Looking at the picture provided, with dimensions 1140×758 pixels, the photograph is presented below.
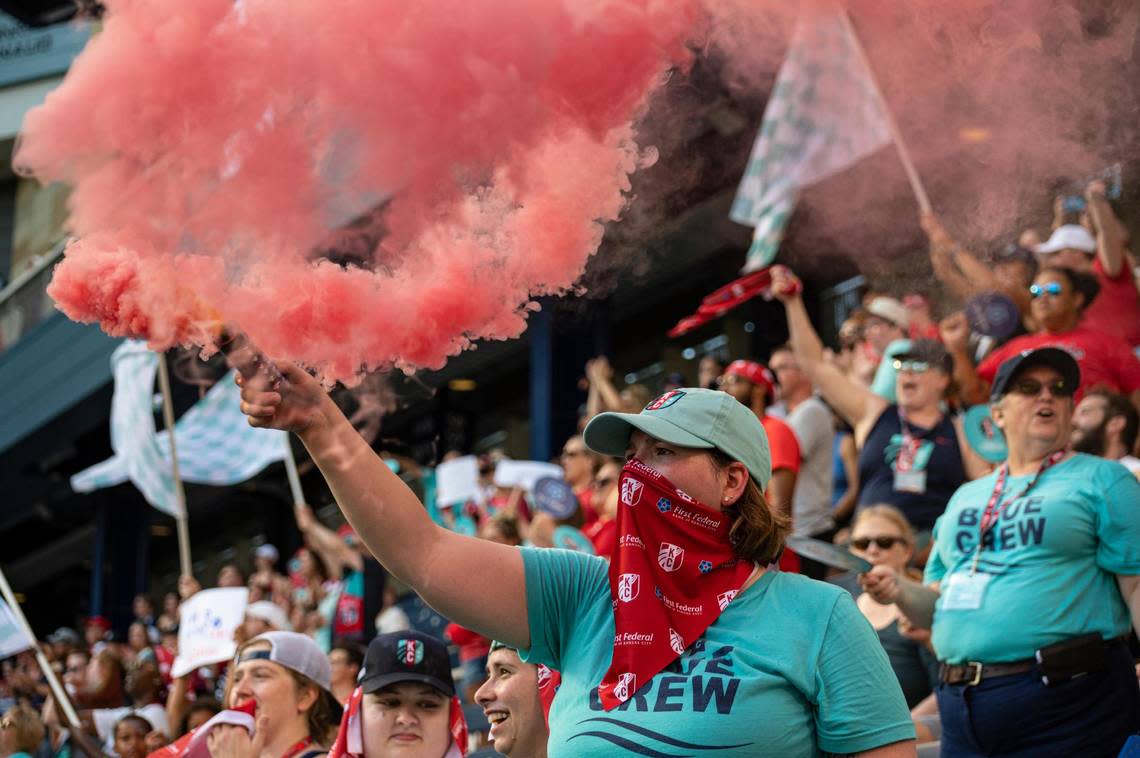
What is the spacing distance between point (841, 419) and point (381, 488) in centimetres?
574

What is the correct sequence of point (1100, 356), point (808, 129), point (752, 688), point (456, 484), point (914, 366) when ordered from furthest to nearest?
point (456, 484), point (808, 129), point (914, 366), point (1100, 356), point (752, 688)

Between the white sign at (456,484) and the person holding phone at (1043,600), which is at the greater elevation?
the person holding phone at (1043,600)

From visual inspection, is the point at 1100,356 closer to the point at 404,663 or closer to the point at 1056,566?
the point at 1056,566

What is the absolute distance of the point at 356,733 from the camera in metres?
3.97

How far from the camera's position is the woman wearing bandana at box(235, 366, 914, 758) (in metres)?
2.54

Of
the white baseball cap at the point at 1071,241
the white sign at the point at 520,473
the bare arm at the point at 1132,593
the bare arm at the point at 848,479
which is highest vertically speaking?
the white baseball cap at the point at 1071,241

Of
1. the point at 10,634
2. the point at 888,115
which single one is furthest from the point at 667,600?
the point at 10,634

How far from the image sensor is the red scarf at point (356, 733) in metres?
3.92

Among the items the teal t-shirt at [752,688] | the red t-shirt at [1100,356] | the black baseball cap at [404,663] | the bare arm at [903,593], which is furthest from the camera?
the red t-shirt at [1100,356]

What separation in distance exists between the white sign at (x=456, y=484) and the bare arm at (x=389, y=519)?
6.92m

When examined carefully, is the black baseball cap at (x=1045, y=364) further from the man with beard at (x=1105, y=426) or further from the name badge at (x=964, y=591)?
the man with beard at (x=1105, y=426)

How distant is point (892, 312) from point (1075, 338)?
1.19 meters

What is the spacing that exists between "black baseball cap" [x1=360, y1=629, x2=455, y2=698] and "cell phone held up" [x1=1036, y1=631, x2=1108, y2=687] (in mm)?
1706

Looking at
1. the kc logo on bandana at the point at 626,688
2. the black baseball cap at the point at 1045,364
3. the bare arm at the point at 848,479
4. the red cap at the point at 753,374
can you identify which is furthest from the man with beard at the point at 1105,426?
the kc logo on bandana at the point at 626,688
